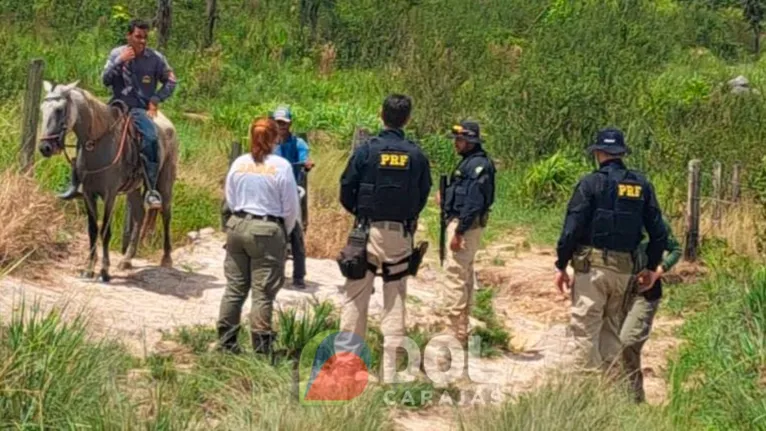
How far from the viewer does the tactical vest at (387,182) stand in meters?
8.12

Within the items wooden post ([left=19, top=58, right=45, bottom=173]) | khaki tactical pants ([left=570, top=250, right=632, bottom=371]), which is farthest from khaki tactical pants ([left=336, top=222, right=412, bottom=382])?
wooden post ([left=19, top=58, right=45, bottom=173])

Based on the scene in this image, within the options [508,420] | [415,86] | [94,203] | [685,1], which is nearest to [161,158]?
[94,203]

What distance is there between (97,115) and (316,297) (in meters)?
2.52

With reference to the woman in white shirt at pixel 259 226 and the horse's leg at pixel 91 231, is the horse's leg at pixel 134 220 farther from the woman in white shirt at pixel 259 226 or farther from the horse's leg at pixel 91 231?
the woman in white shirt at pixel 259 226

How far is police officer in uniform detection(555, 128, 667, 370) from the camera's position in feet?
26.2

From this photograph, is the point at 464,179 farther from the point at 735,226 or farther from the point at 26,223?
the point at 735,226

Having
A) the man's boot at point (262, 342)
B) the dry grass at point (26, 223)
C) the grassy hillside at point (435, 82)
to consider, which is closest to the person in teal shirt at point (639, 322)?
the man's boot at point (262, 342)

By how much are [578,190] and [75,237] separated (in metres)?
5.95

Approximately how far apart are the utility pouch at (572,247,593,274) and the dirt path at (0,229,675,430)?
2.44ft

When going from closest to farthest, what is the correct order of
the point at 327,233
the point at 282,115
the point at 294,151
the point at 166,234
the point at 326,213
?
1. the point at 282,115
2. the point at 294,151
3. the point at 166,234
4. the point at 327,233
5. the point at 326,213

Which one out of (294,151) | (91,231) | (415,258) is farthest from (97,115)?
(415,258)

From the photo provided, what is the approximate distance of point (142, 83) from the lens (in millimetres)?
11695

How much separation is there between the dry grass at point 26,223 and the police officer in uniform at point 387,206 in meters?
3.73

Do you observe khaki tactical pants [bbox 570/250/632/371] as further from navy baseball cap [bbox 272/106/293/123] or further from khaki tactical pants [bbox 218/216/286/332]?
navy baseball cap [bbox 272/106/293/123]
